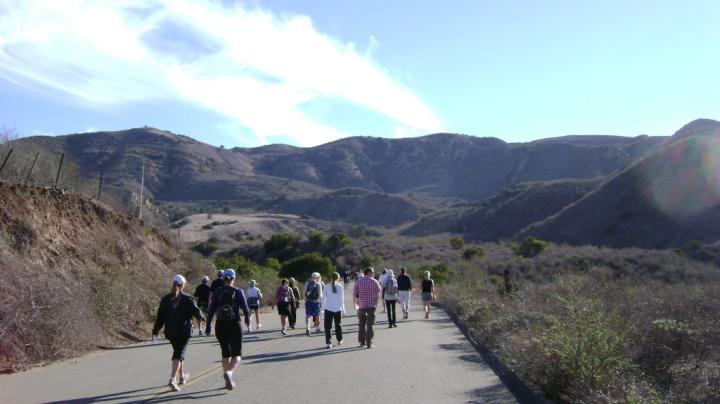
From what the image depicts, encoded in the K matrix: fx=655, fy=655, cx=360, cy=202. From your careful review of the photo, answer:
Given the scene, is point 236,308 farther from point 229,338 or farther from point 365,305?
point 365,305

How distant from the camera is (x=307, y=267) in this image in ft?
173

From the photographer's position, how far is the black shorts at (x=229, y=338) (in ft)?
31.8

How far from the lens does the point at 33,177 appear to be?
2166cm

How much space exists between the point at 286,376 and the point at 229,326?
5.28 feet

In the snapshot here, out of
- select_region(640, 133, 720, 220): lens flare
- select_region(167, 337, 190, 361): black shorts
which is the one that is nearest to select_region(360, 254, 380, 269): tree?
select_region(640, 133, 720, 220): lens flare

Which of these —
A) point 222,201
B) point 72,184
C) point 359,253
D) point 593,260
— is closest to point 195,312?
point 72,184

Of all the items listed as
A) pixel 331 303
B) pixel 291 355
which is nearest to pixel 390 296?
pixel 331 303

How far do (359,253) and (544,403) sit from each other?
59.1 metres

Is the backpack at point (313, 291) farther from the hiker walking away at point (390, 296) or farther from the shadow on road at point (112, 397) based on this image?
the shadow on road at point (112, 397)

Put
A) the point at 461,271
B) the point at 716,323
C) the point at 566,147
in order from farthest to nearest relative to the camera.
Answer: the point at 566,147 → the point at 461,271 → the point at 716,323

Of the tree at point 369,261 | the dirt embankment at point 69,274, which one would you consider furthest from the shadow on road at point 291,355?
the tree at point 369,261

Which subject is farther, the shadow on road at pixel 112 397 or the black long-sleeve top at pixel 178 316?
the black long-sleeve top at pixel 178 316

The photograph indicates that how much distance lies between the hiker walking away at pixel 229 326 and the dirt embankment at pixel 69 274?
14.5 feet

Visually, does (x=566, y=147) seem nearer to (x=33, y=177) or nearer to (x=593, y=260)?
(x=593, y=260)
